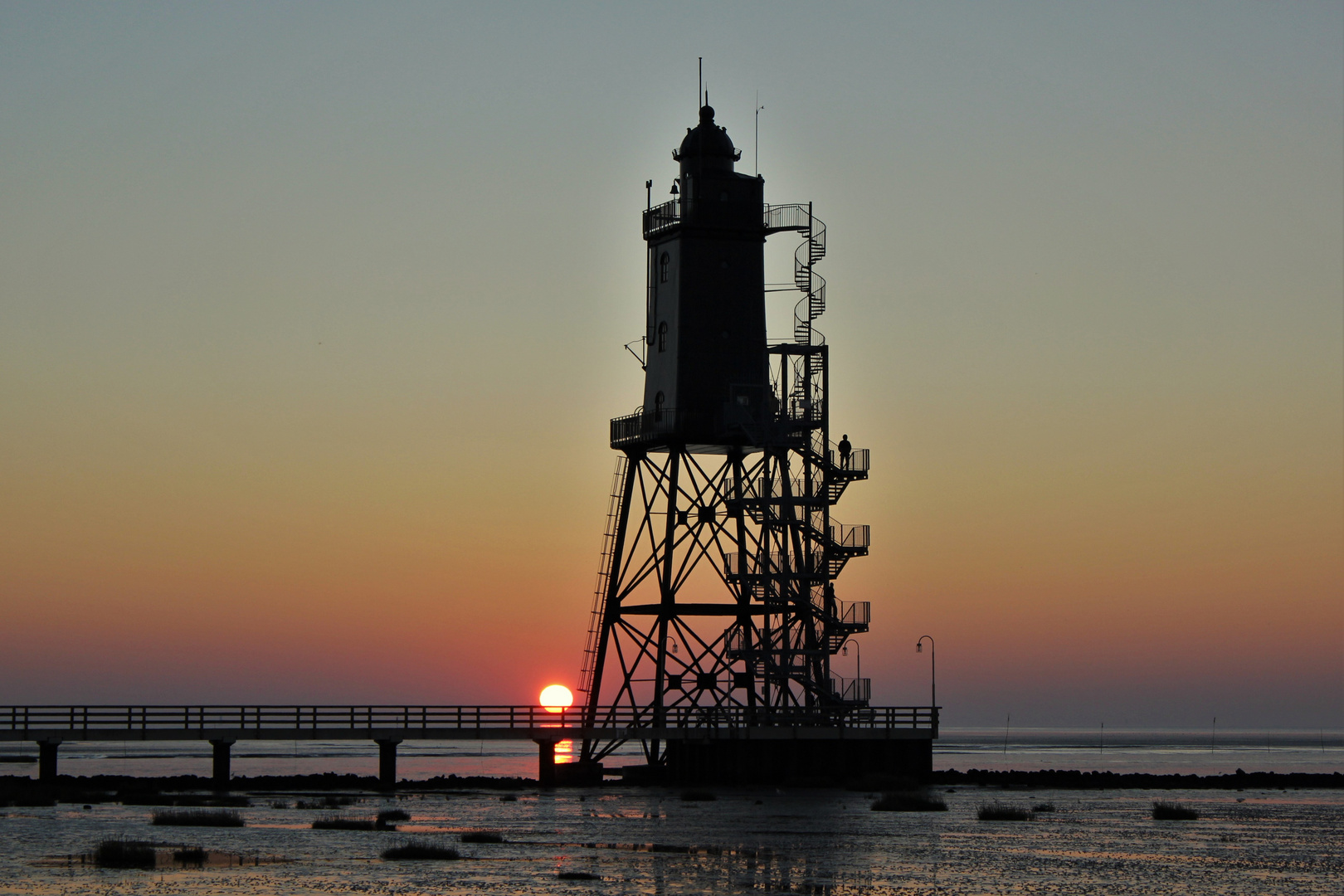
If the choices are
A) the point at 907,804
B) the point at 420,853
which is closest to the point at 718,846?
the point at 420,853

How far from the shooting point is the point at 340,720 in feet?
207

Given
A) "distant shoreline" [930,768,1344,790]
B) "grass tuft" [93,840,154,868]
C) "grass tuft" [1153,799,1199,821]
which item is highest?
"grass tuft" [93,840,154,868]

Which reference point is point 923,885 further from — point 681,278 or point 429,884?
point 681,278

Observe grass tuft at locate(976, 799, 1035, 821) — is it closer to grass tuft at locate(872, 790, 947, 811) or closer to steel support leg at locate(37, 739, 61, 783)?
grass tuft at locate(872, 790, 947, 811)

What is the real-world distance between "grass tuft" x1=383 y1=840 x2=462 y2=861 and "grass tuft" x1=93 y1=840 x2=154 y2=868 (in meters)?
4.55

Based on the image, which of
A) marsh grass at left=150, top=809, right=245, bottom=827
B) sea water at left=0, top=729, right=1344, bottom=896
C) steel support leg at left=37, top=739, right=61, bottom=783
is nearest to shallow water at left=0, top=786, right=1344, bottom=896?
sea water at left=0, top=729, right=1344, bottom=896

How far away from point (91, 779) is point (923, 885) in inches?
1616

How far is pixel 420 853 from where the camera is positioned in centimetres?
3462

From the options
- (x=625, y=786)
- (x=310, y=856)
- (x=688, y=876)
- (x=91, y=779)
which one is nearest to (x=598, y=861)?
(x=688, y=876)

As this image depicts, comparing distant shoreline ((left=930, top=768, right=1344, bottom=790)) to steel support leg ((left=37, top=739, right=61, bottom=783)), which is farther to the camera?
distant shoreline ((left=930, top=768, right=1344, bottom=790))

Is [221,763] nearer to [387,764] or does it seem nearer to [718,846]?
[387,764]

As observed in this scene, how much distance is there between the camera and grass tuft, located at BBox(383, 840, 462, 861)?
34344 millimetres

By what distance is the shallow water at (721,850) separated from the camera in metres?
30.2

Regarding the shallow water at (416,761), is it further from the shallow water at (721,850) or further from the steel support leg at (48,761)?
the shallow water at (721,850)
